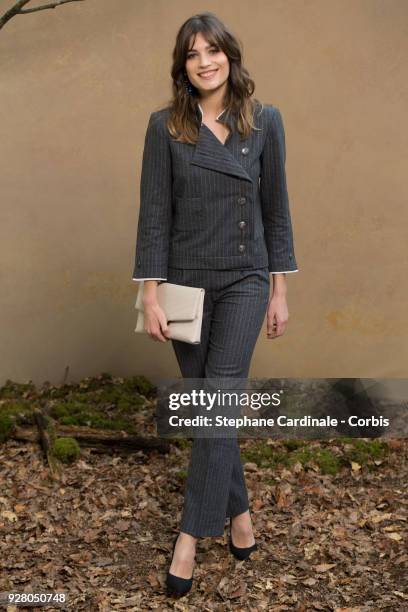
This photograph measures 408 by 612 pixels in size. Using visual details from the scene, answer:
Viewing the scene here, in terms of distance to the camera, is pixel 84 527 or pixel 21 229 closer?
pixel 84 527

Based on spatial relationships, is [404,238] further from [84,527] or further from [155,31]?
[84,527]

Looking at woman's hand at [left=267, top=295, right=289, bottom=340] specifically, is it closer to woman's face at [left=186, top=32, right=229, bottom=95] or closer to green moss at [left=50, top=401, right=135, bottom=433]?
woman's face at [left=186, top=32, right=229, bottom=95]

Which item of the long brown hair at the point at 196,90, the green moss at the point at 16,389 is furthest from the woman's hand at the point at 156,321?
the green moss at the point at 16,389

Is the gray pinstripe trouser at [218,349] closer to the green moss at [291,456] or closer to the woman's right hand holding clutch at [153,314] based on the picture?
the woman's right hand holding clutch at [153,314]

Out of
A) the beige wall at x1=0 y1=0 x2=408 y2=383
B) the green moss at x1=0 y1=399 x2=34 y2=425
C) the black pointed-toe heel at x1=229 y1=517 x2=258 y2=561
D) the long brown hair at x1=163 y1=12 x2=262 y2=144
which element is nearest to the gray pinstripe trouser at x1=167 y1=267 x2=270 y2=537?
the black pointed-toe heel at x1=229 y1=517 x2=258 y2=561

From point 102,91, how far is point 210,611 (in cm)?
281

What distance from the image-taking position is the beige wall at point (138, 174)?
15.1 feet

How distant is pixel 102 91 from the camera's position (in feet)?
15.3

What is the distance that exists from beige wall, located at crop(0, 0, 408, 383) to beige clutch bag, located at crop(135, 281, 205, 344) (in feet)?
6.06

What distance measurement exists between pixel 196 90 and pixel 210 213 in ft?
1.45

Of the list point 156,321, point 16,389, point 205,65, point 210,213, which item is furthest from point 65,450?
point 205,65

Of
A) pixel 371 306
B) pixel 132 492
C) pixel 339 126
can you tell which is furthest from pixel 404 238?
pixel 132 492

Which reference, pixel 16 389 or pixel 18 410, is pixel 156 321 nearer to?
pixel 18 410

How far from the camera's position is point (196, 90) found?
9.93ft
